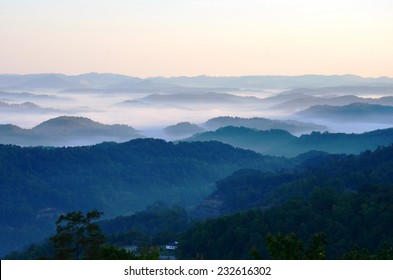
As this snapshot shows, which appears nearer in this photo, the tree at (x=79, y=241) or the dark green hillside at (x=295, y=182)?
the tree at (x=79, y=241)

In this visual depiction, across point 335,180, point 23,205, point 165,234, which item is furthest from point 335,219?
point 23,205

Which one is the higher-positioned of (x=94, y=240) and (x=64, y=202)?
(x=94, y=240)

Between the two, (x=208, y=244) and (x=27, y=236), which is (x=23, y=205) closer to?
(x=27, y=236)

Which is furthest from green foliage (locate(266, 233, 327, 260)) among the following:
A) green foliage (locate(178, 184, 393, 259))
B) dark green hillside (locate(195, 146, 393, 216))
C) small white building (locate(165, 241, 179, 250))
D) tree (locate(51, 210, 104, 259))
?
dark green hillside (locate(195, 146, 393, 216))

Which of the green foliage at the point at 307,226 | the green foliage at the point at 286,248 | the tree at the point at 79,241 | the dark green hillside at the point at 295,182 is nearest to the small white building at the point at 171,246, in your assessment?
the green foliage at the point at 307,226

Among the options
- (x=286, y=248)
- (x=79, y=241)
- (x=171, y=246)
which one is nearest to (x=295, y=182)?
(x=171, y=246)

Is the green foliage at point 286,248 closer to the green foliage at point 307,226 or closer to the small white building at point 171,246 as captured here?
the green foliage at point 307,226

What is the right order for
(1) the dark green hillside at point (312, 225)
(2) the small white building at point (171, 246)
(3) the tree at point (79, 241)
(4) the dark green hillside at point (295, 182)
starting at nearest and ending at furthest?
(3) the tree at point (79, 241), (1) the dark green hillside at point (312, 225), (2) the small white building at point (171, 246), (4) the dark green hillside at point (295, 182)

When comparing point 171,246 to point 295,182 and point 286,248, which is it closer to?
point 295,182

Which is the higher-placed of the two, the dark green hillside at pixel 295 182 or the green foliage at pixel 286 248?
the green foliage at pixel 286 248

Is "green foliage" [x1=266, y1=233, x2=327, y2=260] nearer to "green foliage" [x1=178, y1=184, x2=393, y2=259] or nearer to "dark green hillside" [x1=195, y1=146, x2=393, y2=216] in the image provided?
"green foliage" [x1=178, y1=184, x2=393, y2=259]

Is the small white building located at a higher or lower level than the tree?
lower
